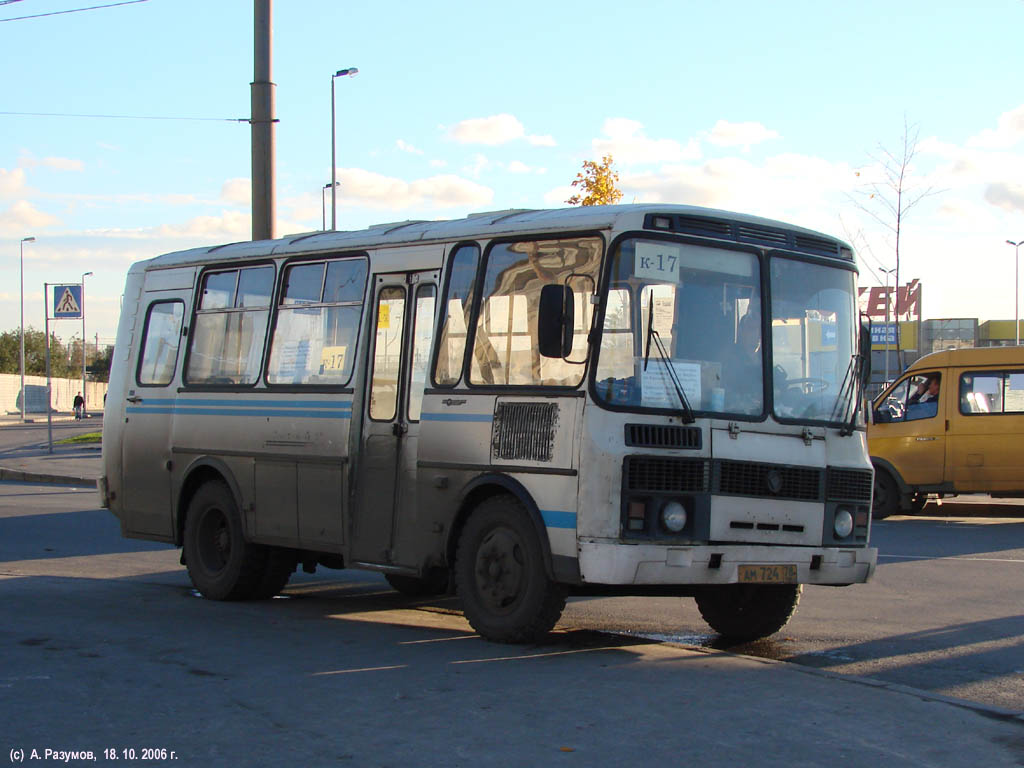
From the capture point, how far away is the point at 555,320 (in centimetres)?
829

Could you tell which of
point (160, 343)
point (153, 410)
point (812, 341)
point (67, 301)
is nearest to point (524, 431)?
point (812, 341)

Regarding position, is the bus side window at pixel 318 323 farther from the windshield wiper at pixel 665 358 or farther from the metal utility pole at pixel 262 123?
the metal utility pole at pixel 262 123

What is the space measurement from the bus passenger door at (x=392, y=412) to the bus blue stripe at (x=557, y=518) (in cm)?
143

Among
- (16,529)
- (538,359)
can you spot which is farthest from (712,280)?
(16,529)

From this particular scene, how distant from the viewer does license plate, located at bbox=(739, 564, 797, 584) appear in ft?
28.0

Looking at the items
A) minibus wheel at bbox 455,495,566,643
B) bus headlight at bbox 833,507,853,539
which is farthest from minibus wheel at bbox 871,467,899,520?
minibus wheel at bbox 455,495,566,643

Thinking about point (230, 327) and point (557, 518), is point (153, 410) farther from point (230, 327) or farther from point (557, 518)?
point (557, 518)

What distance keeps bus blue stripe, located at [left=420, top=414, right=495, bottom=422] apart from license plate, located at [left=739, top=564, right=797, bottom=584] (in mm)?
1983

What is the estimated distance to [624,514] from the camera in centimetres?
820

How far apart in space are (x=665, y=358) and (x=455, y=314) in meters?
1.83

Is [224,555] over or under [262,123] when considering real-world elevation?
under

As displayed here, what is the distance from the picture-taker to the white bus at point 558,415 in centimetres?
838

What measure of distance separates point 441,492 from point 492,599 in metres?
0.89

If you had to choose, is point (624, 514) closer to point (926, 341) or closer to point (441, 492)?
point (441, 492)
